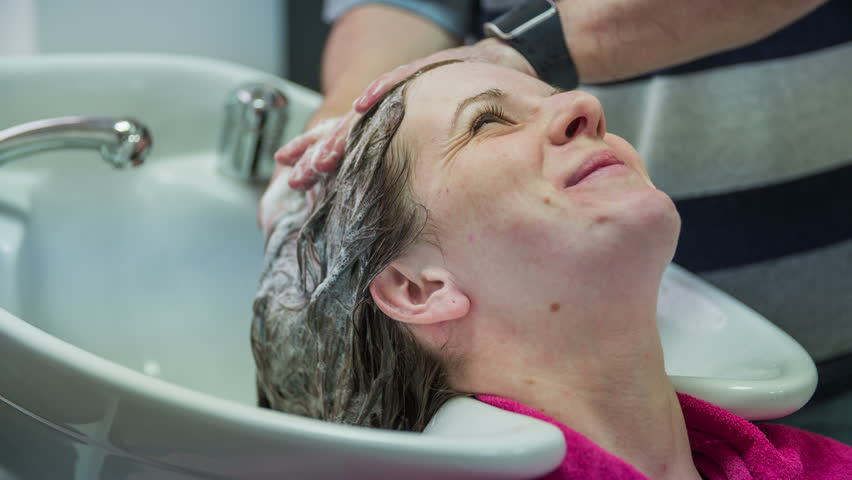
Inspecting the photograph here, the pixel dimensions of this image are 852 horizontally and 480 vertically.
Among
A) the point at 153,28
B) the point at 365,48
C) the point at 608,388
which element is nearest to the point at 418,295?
the point at 608,388

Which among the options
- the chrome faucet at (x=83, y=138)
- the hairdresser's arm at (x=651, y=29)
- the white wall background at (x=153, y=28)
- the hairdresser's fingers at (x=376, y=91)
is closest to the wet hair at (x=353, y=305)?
the hairdresser's fingers at (x=376, y=91)

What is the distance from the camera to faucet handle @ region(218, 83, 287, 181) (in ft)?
3.69

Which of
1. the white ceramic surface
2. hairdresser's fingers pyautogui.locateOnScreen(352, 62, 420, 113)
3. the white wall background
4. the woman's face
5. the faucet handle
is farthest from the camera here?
the white wall background

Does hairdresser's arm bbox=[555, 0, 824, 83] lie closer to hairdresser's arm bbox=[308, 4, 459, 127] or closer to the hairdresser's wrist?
the hairdresser's wrist

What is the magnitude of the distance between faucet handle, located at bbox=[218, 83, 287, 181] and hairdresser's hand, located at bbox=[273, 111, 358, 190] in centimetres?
16

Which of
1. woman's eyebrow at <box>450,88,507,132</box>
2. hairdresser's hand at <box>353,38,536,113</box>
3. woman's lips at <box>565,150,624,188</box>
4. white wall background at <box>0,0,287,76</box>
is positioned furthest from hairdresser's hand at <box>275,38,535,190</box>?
white wall background at <box>0,0,287,76</box>

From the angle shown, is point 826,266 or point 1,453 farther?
point 826,266

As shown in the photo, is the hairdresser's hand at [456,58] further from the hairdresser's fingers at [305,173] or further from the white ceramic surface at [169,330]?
the white ceramic surface at [169,330]

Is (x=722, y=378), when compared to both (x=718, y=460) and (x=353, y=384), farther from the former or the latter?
(x=353, y=384)

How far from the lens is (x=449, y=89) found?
793mm

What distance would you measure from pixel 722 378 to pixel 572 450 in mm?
290

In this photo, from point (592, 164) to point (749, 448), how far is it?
0.94ft

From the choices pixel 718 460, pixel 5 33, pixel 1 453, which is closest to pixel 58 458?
pixel 1 453

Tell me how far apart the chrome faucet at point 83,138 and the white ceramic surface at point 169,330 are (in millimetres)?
132
